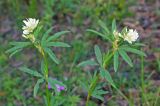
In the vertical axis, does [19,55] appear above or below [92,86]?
above

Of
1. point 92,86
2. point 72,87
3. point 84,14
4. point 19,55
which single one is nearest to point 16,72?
point 19,55

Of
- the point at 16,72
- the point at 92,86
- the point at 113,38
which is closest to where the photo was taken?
the point at 113,38

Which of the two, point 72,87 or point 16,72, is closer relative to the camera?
point 72,87

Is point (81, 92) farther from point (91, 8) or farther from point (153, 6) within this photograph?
point (153, 6)

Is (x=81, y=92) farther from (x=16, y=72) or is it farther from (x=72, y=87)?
(x=16, y=72)

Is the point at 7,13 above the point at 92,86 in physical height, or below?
above

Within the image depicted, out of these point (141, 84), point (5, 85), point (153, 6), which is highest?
point (153, 6)

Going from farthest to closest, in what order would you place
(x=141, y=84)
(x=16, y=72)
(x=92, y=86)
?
(x=16, y=72) < (x=141, y=84) < (x=92, y=86)

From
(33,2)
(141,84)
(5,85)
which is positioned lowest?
(141,84)

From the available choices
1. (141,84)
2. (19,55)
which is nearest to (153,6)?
(141,84)
